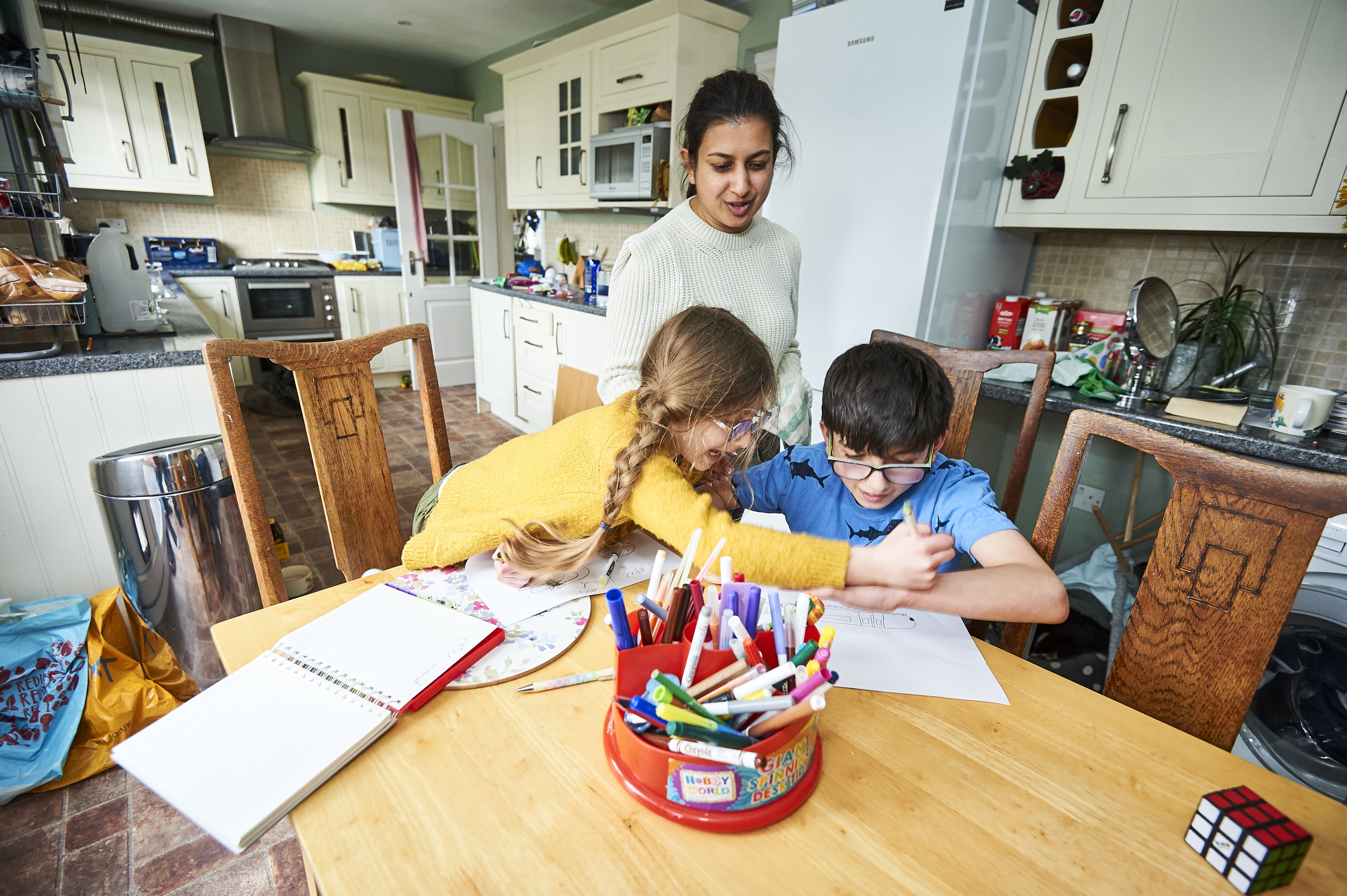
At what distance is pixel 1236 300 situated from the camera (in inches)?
71.4

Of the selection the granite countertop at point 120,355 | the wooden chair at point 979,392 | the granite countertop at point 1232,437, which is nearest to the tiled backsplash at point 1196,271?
the granite countertop at point 1232,437

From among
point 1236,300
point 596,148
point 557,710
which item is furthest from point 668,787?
point 596,148

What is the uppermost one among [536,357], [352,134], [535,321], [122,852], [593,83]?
[593,83]

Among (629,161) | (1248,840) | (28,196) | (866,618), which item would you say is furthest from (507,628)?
(629,161)

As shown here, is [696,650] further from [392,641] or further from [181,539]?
[181,539]

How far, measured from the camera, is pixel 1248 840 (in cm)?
48

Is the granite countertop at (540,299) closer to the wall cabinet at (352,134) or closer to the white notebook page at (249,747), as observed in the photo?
the wall cabinet at (352,134)

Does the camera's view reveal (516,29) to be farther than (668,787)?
Yes

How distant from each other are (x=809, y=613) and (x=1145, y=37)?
7.20 ft

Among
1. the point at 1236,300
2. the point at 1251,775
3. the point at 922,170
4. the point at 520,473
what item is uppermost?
the point at 922,170

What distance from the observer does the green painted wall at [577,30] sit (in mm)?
2922

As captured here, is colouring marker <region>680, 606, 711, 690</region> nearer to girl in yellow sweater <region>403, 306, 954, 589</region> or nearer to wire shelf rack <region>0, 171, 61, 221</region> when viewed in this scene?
girl in yellow sweater <region>403, 306, 954, 589</region>

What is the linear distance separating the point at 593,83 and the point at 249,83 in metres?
2.86

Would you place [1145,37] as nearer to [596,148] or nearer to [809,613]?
[809,613]
